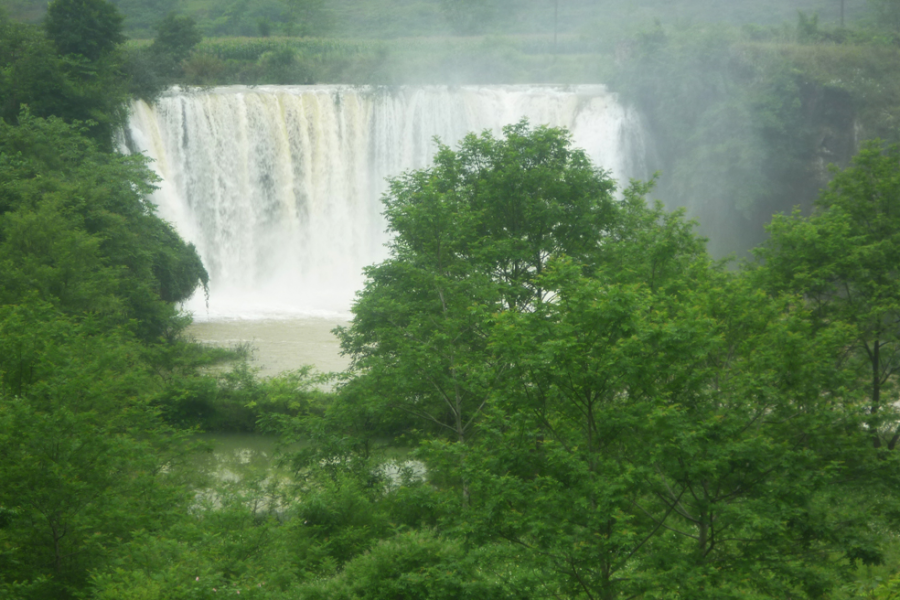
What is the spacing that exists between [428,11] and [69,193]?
69.2m

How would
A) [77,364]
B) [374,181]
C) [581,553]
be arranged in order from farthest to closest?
1. [374,181]
2. [77,364]
3. [581,553]

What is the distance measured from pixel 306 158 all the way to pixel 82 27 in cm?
1155

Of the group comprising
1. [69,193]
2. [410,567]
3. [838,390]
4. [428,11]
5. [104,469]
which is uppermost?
[428,11]

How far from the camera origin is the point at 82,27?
37906mm

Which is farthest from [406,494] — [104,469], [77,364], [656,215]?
[656,215]

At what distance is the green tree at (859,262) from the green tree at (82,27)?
3239 centimetres

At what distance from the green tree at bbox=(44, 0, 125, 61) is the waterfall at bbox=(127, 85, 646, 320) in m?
3.95

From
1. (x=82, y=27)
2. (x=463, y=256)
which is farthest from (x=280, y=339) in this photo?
(x=82, y=27)

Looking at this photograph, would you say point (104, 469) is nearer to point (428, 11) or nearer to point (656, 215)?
point (656, 215)

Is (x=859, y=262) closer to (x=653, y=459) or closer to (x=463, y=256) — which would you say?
(x=463, y=256)

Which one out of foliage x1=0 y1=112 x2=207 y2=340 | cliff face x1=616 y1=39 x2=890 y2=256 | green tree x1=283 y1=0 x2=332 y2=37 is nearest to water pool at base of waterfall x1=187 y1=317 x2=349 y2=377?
Answer: foliage x1=0 y1=112 x2=207 y2=340

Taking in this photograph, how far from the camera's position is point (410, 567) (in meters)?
11.7

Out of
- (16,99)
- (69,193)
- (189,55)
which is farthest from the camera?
(189,55)

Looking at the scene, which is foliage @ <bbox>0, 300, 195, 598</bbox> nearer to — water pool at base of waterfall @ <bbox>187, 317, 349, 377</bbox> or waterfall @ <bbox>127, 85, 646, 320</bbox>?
water pool at base of waterfall @ <bbox>187, 317, 349, 377</bbox>
